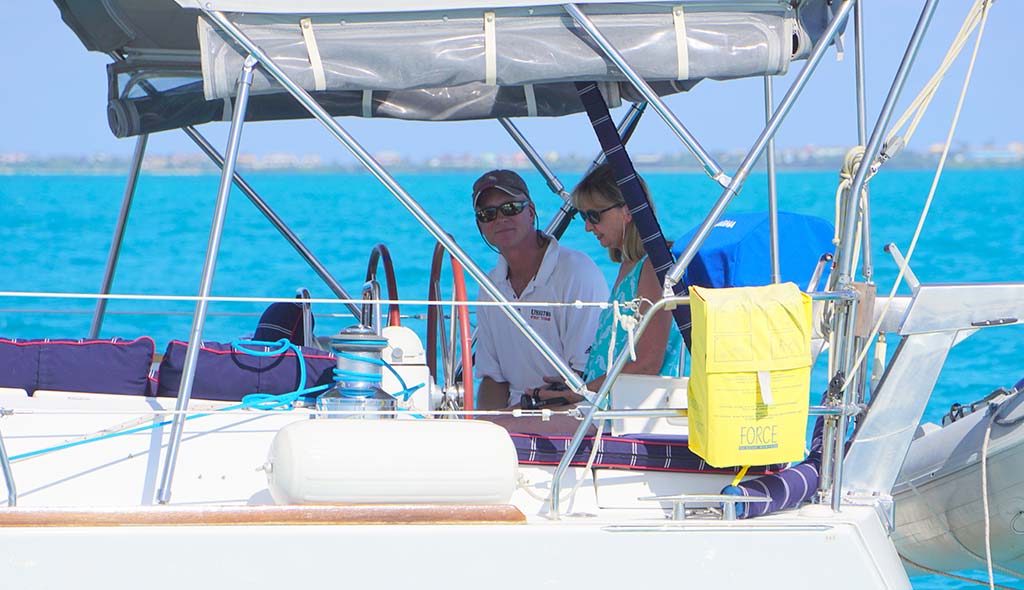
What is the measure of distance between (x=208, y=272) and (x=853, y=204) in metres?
1.56

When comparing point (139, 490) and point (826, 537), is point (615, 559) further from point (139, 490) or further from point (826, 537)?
point (139, 490)

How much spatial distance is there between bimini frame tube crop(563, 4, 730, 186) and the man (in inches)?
48.9

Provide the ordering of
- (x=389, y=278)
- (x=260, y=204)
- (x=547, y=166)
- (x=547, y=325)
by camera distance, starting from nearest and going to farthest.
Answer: (x=389, y=278) < (x=547, y=325) < (x=260, y=204) < (x=547, y=166)

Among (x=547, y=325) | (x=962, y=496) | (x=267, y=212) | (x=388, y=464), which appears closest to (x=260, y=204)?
(x=267, y=212)

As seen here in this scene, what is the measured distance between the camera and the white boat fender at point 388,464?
272 cm

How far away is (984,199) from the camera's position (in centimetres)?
5022

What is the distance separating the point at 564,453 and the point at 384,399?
1.63ft

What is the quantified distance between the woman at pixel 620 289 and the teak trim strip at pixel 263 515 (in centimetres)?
81

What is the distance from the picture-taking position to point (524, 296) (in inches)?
166

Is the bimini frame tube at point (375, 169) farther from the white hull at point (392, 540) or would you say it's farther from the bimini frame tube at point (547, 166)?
the bimini frame tube at point (547, 166)

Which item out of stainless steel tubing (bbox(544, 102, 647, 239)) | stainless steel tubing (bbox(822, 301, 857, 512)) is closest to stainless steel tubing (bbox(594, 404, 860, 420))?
stainless steel tubing (bbox(822, 301, 857, 512))

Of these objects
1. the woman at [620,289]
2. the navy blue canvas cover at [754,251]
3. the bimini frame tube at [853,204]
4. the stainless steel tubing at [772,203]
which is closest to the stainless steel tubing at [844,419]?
the bimini frame tube at [853,204]

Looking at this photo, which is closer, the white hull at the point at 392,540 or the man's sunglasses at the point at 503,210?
the white hull at the point at 392,540

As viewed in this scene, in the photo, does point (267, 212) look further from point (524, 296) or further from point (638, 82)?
point (638, 82)
